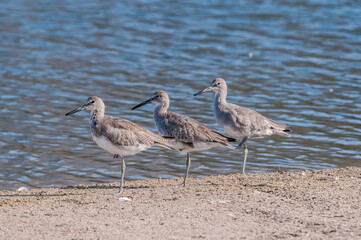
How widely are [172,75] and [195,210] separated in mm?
9679

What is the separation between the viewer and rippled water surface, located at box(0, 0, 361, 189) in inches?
458

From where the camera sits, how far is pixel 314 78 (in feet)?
57.1

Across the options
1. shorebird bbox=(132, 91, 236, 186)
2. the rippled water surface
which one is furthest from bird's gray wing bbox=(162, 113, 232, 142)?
the rippled water surface

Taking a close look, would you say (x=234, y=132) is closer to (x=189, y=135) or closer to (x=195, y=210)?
(x=189, y=135)

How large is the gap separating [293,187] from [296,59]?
10838mm

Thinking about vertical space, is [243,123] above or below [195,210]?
above

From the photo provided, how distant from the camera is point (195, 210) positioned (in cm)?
804

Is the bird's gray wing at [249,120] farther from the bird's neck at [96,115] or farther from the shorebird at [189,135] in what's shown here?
the bird's neck at [96,115]

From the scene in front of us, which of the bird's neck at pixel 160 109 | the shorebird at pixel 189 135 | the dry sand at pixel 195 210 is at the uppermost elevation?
the bird's neck at pixel 160 109

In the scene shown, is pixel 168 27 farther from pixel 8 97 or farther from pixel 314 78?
pixel 8 97

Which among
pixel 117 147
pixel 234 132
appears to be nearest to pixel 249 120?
pixel 234 132

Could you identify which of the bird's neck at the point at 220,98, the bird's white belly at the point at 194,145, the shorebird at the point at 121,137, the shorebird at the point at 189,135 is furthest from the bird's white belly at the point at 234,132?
the shorebird at the point at 121,137

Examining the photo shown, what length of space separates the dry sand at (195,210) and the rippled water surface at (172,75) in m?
1.48

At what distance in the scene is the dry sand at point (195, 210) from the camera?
7223mm
